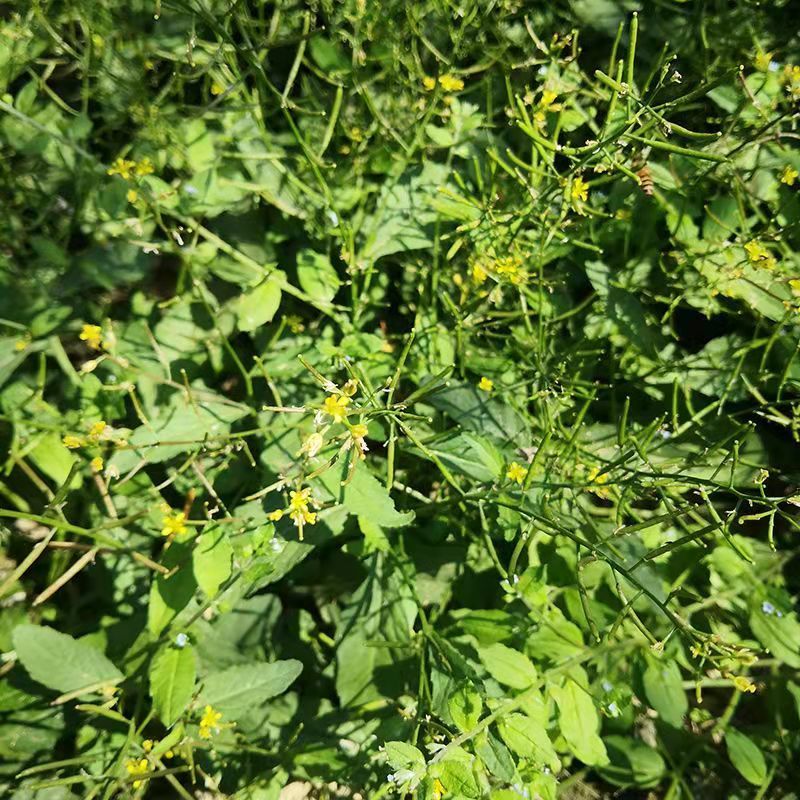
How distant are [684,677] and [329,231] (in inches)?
60.7

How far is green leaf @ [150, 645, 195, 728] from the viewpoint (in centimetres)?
140

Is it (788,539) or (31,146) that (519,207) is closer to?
(788,539)

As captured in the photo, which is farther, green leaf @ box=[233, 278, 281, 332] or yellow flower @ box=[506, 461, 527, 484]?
green leaf @ box=[233, 278, 281, 332]

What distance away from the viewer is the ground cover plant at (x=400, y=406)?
1.46 metres

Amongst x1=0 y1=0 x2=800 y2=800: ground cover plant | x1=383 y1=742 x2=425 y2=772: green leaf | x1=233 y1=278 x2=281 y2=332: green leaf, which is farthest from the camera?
x1=233 y1=278 x2=281 y2=332: green leaf

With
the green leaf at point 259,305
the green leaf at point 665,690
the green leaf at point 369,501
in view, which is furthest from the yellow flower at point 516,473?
the green leaf at point 259,305

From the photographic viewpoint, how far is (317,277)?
176 centimetres

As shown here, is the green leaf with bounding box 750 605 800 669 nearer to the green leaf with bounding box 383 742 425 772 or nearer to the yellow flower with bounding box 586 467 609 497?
the yellow flower with bounding box 586 467 609 497

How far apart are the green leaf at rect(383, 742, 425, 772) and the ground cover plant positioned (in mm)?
97

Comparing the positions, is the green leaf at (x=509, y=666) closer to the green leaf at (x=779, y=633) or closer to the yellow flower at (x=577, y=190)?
the green leaf at (x=779, y=633)

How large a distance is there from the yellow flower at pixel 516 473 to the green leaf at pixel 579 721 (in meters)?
0.46

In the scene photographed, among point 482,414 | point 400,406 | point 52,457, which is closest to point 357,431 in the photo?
point 400,406

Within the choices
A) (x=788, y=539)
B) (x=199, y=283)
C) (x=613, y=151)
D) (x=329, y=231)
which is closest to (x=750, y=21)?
(x=613, y=151)

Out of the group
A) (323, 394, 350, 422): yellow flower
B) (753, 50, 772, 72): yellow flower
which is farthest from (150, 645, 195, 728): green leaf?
(753, 50, 772, 72): yellow flower
